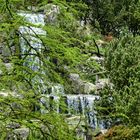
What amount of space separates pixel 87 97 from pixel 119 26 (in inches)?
438

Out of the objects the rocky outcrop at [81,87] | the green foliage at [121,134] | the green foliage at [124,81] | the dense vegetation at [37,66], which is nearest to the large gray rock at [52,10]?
the dense vegetation at [37,66]

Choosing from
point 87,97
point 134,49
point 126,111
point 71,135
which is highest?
point 71,135

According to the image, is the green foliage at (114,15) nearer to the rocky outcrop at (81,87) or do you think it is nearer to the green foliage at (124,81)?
the rocky outcrop at (81,87)

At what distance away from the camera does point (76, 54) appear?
3.86 m

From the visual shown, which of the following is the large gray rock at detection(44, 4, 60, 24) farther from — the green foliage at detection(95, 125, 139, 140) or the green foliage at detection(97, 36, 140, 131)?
the green foliage at detection(95, 125, 139, 140)

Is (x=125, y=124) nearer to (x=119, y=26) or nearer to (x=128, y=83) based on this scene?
(x=128, y=83)

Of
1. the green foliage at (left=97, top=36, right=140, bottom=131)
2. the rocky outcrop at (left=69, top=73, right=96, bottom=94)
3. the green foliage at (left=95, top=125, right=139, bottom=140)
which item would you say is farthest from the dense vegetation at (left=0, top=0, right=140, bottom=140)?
the rocky outcrop at (left=69, top=73, right=96, bottom=94)

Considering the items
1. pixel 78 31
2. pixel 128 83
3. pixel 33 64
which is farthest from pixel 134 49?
pixel 33 64

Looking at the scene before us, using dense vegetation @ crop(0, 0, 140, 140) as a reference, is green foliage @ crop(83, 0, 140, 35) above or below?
below

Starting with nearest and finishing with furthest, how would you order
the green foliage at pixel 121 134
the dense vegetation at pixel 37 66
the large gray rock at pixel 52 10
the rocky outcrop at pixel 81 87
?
1. the dense vegetation at pixel 37 66
2. the large gray rock at pixel 52 10
3. the green foliage at pixel 121 134
4. the rocky outcrop at pixel 81 87

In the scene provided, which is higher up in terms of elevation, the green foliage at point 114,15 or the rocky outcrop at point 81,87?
the green foliage at point 114,15

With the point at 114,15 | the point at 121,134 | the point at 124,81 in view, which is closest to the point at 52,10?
the point at 121,134

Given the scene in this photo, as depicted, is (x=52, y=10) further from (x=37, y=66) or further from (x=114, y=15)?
(x=114, y=15)

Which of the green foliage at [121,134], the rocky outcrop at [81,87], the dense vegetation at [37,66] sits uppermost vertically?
the dense vegetation at [37,66]
